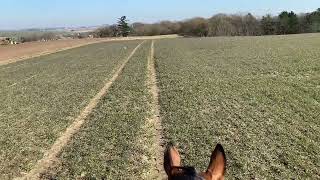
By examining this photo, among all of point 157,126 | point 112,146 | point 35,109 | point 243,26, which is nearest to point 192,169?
point 112,146

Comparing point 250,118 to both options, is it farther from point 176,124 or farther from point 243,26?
point 243,26

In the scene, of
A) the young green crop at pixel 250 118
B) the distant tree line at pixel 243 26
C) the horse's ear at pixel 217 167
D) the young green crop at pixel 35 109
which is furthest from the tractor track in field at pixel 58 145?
the distant tree line at pixel 243 26

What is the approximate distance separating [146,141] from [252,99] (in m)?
7.37

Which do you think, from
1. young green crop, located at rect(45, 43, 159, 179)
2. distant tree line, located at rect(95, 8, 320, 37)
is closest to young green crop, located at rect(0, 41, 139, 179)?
young green crop, located at rect(45, 43, 159, 179)

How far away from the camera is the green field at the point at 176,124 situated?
38.5 ft

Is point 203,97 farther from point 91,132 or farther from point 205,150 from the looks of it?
point 205,150

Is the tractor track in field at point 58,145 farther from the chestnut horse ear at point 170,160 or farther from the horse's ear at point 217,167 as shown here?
the horse's ear at point 217,167

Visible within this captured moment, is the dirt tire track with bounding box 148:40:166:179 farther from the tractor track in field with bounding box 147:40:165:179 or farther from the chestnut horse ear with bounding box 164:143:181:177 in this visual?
the chestnut horse ear with bounding box 164:143:181:177

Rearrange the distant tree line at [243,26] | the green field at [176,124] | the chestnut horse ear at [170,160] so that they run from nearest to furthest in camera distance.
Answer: the chestnut horse ear at [170,160], the green field at [176,124], the distant tree line at [243,26]

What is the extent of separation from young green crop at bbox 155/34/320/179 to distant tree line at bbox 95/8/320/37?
114m

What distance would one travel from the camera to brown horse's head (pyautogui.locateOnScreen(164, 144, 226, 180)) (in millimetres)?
2994

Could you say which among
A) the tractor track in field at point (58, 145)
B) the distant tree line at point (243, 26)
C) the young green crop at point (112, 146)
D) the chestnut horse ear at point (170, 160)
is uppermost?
the chestnut horse ear at point (170, 160)

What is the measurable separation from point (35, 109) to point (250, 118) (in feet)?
29.3

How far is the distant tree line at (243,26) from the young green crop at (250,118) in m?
114
